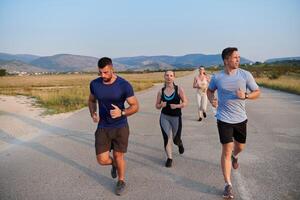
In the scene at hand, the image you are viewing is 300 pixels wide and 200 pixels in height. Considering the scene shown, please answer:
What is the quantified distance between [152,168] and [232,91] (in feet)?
6.94

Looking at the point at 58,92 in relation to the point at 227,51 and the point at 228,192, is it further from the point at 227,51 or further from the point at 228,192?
the point at 228,192

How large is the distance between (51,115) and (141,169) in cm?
942

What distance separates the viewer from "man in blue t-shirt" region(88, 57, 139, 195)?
500cm

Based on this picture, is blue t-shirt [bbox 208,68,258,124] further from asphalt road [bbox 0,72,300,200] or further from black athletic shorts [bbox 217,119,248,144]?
asphalt road [bbox 0,72,300,200]

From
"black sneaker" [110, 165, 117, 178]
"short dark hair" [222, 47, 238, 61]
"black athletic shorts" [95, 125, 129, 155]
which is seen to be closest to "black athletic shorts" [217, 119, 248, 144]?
"short dark hair" [222, 47, 238, 61]

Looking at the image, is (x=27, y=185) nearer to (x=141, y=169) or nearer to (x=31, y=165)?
(x=31, y=165)

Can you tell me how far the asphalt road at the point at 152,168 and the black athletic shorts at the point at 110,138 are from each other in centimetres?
58

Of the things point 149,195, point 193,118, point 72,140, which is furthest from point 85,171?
point 193,118

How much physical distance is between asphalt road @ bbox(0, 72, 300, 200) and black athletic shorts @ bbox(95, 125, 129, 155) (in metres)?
0.58

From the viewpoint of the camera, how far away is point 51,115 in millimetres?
14992

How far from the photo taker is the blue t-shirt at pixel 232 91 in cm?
502

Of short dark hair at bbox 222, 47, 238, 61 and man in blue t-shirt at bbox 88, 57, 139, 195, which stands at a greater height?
short dark hair at bbox 222, 47, 238, 61

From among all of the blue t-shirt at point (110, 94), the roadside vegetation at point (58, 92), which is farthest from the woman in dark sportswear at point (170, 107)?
the roadside vegetation at point (58, 92)

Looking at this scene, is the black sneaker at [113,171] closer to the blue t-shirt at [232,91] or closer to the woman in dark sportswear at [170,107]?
the woman in dark sportswear at [170,107]
